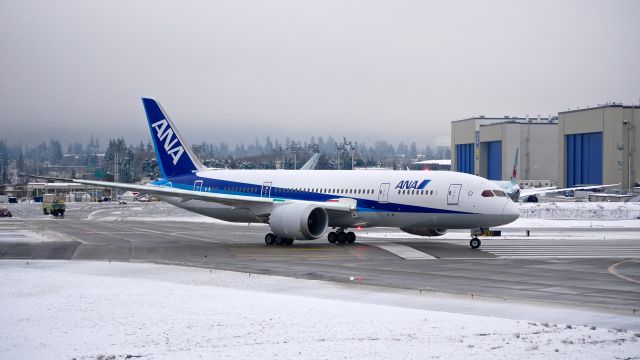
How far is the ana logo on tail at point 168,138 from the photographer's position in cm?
4559

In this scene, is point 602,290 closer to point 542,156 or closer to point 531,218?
point 531,218

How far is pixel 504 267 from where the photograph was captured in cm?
2836

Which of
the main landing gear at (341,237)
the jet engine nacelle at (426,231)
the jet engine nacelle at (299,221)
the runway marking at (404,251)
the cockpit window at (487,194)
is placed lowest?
the runway marking at (404,251)

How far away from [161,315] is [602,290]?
12.9m

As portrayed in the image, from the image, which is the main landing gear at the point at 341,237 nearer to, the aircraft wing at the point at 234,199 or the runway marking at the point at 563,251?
the aircraft wing at the point at 234,199

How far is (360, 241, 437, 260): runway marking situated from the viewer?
32.0m

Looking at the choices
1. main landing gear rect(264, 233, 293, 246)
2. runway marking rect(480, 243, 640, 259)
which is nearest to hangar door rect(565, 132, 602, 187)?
runway marking rect(480, 243, 640, 259)

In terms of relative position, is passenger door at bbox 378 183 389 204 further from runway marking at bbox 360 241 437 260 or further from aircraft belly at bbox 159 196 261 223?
aircraft belly at bbox 159 196 261 223

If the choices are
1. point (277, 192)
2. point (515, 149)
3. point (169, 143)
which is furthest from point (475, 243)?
point (515, 149)

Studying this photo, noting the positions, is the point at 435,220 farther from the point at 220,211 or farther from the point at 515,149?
the point at 515,149

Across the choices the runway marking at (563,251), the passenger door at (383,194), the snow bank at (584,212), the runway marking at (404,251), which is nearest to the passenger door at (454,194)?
the runway marking at (563,251)

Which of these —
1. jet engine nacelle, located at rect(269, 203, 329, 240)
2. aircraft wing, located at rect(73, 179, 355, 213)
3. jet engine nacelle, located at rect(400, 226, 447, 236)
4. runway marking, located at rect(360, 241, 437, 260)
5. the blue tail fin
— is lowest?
runway marking, located at rect(360, 241, 437, 260)

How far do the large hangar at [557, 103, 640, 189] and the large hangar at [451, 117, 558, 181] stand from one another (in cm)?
1365

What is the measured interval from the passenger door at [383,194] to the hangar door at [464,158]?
116 m
